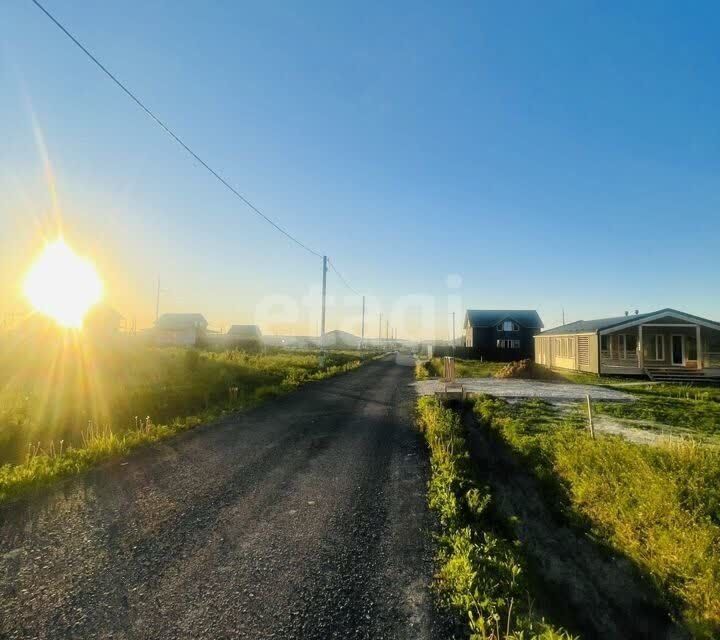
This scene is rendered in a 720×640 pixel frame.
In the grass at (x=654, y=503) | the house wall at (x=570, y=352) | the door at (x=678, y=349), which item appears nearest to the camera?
the grass at (x=654, y=503)

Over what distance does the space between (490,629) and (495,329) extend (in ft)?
167

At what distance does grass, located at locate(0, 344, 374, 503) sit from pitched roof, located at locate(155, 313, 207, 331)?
43780 millimetres

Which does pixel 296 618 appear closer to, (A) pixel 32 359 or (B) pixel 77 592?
(B) pixel 77 592

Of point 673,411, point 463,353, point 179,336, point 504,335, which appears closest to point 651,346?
point 673,411

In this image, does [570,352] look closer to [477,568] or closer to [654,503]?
[654,503]

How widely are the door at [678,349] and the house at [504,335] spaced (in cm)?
2228

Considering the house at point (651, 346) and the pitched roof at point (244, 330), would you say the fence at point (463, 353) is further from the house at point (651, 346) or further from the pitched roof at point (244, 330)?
the pitched roof at point (244, 330)

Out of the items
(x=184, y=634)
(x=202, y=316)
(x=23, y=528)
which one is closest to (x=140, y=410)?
(x=23, y=528)

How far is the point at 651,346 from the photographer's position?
28.3 metres

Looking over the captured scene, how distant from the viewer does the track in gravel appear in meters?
3.26

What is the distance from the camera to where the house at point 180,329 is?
200 feet

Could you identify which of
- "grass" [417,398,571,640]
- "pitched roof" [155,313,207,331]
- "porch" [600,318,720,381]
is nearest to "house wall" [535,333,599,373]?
"porch" [600,318,720,381]

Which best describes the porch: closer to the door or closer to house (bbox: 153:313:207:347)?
the door

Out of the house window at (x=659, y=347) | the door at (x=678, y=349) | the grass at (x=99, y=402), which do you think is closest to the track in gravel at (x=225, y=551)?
the grass at (x=99, y=402)
